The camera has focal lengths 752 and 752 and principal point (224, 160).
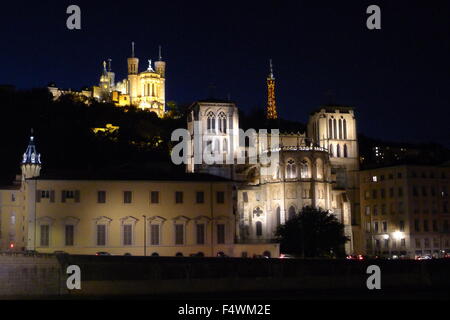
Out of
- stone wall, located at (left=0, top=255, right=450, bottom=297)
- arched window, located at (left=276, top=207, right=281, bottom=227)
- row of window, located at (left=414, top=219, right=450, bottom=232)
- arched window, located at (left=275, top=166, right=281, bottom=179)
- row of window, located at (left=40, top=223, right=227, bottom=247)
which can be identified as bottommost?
stone wall, located at (left=0, top=255, right=450, bottom=297)

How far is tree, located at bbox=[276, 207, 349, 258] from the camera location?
78.5 metres

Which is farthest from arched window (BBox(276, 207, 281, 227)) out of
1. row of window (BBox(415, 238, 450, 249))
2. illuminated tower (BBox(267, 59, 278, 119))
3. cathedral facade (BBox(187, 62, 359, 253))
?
illuminated tower (BBox(267, 59, 278, 119))

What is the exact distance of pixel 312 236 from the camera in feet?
260

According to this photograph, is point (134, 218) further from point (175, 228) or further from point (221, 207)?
point (221, 207)

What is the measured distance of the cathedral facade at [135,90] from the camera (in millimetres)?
186750

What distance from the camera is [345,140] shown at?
380 ft

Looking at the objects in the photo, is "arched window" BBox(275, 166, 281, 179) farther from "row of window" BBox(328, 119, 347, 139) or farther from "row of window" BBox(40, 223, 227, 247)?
"row of window" BBox(40, 223, 227, 247)

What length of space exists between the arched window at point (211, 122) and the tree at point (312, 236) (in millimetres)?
29824

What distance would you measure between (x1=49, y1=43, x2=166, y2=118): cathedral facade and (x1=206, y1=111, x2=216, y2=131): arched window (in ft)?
245

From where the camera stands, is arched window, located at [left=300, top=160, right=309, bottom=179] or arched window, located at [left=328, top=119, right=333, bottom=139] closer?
arched window, located at [left=300, top=160, right=309, bottom=179]

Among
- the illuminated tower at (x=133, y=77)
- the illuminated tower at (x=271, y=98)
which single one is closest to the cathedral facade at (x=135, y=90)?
the illuminated tower at (x=133, y=77)

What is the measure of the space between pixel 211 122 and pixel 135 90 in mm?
86634

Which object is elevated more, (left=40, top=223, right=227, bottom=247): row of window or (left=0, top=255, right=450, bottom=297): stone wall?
(left=40, top=223, right=227, bottom=247): row of window
